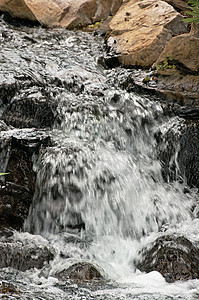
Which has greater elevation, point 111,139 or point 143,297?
point 111,139

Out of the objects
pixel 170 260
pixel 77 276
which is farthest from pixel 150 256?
pixel 77 276

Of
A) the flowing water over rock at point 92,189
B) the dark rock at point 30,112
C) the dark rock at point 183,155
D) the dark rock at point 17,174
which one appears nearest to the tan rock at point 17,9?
the flowing water over rock at point 92,189

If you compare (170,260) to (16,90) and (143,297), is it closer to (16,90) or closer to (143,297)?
(143,297)

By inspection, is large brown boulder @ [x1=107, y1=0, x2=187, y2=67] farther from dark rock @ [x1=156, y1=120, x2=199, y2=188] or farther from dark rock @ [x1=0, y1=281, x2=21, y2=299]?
dark rock @ [x1=0, y1=281, x2=21, y2=299]

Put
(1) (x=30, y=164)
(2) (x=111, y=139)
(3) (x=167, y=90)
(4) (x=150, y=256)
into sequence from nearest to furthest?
(4) (x=150, y=256) → (1) (x=30, y=164) → (2) (x=111, y=139) → (3) (x=167, y=90)

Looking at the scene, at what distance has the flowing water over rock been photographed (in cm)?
330

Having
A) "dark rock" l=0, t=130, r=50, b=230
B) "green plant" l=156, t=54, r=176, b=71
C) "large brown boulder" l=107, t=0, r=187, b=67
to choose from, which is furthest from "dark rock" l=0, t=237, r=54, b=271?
"large brown boulder" l=107, t=0, r=187, b=67

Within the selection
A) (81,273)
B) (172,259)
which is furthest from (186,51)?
(81,273)

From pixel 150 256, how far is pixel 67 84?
4515 millimetres

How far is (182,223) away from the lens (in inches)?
196

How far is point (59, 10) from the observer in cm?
1062

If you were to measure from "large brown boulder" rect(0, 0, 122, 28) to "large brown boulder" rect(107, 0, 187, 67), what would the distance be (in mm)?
1636

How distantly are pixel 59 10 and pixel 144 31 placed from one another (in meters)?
3.77

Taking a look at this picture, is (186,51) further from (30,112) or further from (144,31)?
(30,112)
